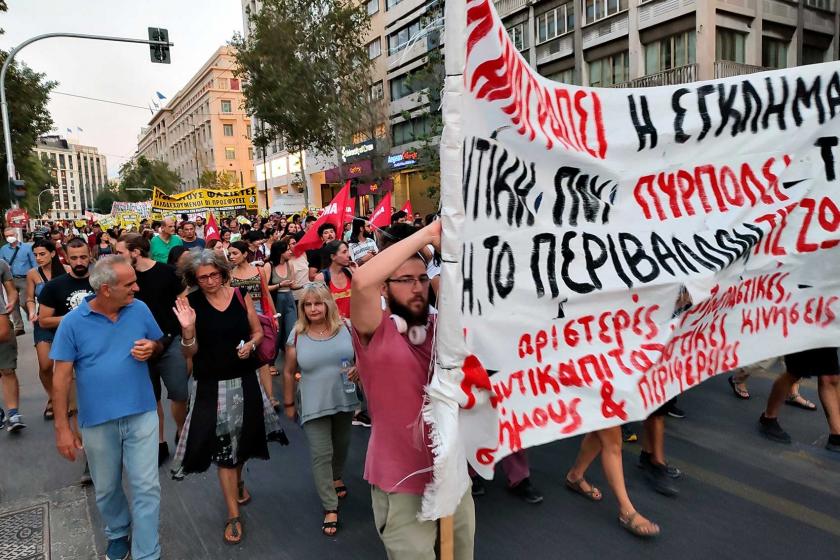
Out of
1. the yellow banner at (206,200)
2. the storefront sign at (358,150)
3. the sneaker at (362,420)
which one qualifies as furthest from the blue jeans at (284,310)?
the storefront sign at (358,150)

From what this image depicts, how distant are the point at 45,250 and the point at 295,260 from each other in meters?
2.85

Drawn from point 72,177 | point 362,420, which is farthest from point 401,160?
point 72,177

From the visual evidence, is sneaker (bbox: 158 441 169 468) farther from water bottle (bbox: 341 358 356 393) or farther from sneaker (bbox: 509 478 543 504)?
sneaker (bbox: 509 478 543 504)

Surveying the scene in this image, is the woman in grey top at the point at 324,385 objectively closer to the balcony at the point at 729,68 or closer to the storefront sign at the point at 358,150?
the balcony at the point at 729,68

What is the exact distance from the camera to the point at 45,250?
6629 mm

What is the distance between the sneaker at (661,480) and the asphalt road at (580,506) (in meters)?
0.05

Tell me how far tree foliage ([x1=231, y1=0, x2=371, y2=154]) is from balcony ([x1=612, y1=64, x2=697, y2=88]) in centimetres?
1183

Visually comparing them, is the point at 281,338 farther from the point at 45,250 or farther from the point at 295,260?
the point at 45,250

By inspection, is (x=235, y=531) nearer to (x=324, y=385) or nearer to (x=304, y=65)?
(x=324, y=385)

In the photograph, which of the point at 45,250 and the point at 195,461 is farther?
the point at 45,250

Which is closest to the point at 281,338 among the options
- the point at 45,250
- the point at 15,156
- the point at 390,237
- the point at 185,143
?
→ the point at 45,250

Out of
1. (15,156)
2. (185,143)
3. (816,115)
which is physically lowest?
(816,115)

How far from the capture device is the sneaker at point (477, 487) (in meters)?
3.92

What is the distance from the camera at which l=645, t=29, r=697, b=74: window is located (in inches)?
779
